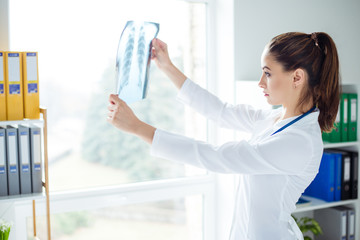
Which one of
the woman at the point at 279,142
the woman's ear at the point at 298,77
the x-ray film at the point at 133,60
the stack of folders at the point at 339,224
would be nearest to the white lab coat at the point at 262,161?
the woman at the point at 279,142

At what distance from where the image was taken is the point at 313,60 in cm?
149

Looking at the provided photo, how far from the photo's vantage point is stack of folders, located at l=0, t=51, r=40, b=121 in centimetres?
169

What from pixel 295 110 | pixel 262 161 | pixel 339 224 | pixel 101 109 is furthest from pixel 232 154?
pixel 339 224

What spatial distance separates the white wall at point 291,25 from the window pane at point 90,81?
14.3 inches

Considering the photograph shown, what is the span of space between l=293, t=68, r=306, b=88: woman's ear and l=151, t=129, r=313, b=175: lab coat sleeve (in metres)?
0.23

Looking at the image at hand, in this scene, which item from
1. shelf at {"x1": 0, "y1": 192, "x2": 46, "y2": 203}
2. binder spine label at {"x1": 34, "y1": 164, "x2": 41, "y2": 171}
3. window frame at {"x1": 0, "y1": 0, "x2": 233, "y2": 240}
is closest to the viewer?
shelf at {"x1": 0, "y1": 192, "x2": 46, "y2": 203}

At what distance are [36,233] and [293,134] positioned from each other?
4.76 feet

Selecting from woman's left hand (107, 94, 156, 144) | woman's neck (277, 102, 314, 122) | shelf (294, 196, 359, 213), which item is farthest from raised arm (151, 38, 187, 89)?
shelf (294, 196, 359, 213)

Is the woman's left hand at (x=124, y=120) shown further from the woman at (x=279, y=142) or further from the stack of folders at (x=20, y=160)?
the stack of folders at (x=20, y=160)

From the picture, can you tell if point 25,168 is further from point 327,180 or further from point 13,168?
point 327,180

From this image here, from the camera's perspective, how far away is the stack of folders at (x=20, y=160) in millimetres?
1703

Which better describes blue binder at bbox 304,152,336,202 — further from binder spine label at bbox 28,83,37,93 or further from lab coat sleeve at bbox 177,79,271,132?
binder spine label at bbox 28,83,37,93

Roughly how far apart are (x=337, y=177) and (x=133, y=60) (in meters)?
1.71

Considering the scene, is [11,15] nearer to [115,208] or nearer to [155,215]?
[115,208]
